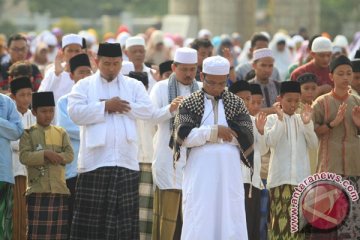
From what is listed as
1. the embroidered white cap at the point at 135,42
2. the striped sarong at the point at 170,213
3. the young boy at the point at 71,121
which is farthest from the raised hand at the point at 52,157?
the embroidered white cap at the point at 135,42

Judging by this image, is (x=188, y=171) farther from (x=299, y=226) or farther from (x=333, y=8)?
(x=333, y=8)

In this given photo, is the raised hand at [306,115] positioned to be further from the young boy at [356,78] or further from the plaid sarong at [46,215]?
the plaid sarong at [46,215]

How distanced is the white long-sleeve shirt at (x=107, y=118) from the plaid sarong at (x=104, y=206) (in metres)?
0.10

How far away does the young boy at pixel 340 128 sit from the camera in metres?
13.5

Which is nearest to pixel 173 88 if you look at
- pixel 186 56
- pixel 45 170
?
pixel 186 56

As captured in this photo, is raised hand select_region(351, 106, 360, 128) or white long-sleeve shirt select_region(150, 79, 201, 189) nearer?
raised hand select_region(351, 106, 360, 128)

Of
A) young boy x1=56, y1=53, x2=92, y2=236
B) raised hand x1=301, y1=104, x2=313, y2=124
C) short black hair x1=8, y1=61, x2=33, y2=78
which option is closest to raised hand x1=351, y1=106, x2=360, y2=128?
raised hand x1=301, y1=104, x2=313, y2=124

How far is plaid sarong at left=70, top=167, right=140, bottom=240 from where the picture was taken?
1288 centimetres

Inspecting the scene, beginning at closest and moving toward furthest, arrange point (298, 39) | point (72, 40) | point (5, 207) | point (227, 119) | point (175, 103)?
point (227, 119)
point (175, 103)
point (5, 207)
point (72, 40)
point (298, 39)

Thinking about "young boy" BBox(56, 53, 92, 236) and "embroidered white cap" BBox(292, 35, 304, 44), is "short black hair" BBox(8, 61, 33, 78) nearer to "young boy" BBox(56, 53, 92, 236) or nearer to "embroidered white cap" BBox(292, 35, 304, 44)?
"young boy" BBox(56, 53, 92, 236)

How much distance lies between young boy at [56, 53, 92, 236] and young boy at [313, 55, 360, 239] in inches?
95.9

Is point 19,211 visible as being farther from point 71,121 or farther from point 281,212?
point 281,212

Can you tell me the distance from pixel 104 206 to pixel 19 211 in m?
1.54

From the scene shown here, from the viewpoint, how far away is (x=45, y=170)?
44.2 feet
